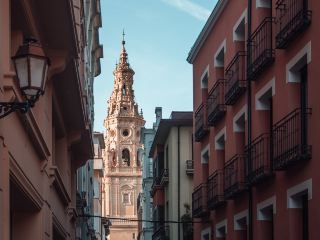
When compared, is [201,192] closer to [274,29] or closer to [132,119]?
[274,29]

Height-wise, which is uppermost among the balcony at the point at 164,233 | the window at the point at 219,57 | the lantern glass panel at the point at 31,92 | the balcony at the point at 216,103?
the window at the point at 219,57

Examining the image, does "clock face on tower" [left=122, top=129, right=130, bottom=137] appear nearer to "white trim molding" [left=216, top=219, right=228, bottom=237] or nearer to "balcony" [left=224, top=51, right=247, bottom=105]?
"white trim molding" [left=216, top=219, right=228, bottom=237]

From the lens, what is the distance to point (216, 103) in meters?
26.3

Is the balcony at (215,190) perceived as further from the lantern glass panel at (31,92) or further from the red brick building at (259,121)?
the lantern glass panel at (31,92)

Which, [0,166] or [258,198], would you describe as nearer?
[0,166]

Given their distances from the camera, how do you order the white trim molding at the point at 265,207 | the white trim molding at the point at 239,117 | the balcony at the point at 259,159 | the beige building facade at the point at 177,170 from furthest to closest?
the beige building facade at the point at 177,170
the white trim molding at the point at 239,117
the balcony at the point at 259,159
the white trim molding at the point at 265,207

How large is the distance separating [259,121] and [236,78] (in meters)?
2.34

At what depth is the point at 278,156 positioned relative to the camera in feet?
59.7

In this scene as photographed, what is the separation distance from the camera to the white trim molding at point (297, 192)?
1670cm

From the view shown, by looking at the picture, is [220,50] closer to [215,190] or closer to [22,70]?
[215,190]

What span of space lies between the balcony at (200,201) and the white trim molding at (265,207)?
725 cm

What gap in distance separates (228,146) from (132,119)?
12971 centimetres

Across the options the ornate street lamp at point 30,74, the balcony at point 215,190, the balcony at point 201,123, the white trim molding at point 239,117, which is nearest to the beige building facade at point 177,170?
the balcony at point 201,123

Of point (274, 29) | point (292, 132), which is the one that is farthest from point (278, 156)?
point (274, 29)
